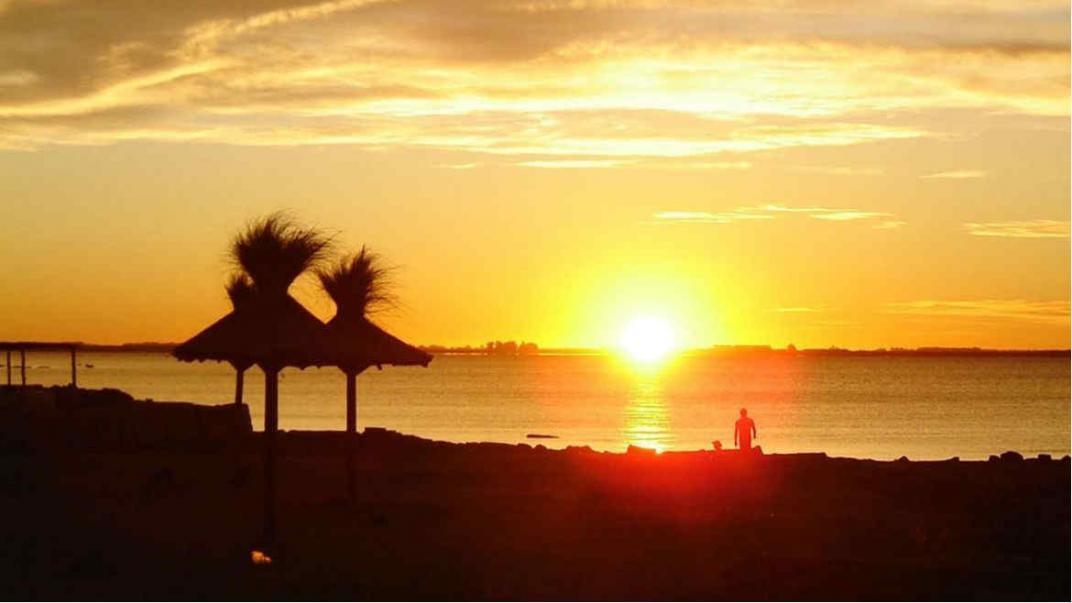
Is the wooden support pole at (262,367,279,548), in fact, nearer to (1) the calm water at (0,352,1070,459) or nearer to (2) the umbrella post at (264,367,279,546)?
(2) the umbrella post at (264,367,279,546)

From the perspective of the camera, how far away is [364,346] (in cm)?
1955

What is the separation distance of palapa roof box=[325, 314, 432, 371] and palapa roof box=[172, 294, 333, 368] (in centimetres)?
44

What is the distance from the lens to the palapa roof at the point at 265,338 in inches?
686

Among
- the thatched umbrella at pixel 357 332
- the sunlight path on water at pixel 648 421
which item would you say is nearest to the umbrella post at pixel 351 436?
the thatched umbrella at pixel 357 332

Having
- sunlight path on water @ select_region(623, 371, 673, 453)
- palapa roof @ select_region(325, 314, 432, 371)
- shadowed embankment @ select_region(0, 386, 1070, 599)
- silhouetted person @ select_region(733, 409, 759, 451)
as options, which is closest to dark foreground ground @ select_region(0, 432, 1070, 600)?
shadowed embankment @ select_region(0, 386, 1070, 599)

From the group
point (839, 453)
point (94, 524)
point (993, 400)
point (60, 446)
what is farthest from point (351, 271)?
point (993, 400)

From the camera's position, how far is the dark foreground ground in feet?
51.0

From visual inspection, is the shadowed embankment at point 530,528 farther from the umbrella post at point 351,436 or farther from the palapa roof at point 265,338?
the palapa roof at point 265,338

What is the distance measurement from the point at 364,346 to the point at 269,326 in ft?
6.78

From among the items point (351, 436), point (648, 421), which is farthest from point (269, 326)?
point (648, 421)

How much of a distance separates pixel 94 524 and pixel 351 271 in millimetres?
4458

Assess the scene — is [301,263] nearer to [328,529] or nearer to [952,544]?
[328,529]

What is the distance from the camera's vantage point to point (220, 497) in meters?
23.9

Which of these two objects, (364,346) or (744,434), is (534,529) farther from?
(744,434)
